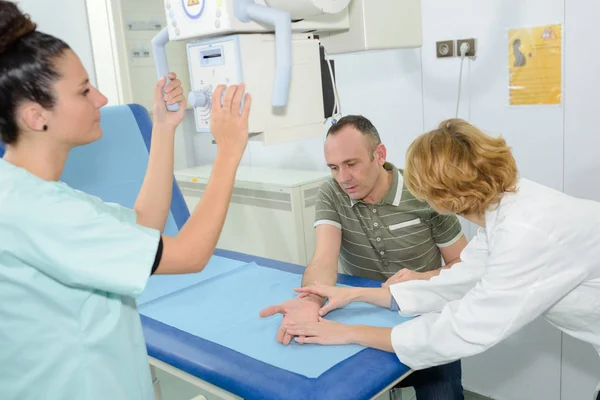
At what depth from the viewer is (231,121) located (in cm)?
111

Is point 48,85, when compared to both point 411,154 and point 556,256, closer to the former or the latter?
point 411,154

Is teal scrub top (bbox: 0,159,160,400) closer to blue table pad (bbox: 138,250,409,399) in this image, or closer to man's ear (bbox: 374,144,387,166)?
blue table pad (bbox: 138,250,409,399)

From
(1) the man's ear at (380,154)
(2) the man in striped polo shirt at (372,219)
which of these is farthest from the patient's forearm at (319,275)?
(1) the man's ear at (380,154)

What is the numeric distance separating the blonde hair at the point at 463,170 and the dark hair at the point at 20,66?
73 cm

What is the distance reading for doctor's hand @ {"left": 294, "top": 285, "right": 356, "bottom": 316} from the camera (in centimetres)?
139

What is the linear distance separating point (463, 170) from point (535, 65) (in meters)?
1.08

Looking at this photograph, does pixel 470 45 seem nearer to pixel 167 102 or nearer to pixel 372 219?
pixel 372 219

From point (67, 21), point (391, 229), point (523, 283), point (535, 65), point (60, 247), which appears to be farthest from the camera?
point (67, 21)

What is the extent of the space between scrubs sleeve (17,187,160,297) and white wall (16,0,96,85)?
8.03ft

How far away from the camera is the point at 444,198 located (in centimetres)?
117

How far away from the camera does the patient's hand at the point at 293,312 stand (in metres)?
1.29

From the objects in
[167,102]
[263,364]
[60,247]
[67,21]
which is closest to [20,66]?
[60,247]

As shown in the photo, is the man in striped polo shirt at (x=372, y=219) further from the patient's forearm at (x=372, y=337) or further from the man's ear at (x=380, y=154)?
the patient's forearm at (x=372, y=337)

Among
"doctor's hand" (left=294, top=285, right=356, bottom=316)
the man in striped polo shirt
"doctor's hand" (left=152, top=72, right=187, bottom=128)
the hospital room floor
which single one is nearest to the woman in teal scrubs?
"doctor's hand" (left=152, top=72, right=187, bottom=128)
